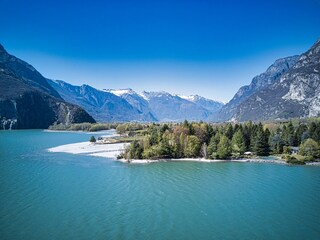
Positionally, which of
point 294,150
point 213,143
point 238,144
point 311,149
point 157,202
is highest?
point 213,143

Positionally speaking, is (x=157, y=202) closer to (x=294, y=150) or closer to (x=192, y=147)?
(x=192, y=147)

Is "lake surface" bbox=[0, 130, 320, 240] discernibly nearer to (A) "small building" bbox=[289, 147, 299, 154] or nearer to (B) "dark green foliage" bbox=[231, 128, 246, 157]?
(B) "dark green foliage" bbox=[231, 128, 246, 157]

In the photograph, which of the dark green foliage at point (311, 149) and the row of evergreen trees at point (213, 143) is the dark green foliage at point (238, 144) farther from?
the dark green foliage at point (311, 149)

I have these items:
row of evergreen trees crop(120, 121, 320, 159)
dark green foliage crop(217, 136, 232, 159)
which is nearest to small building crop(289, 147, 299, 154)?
row of evergreen trees crop(120, 121, 320, 159)

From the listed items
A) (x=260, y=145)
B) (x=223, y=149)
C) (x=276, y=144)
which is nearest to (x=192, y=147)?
(x=223, y=149)

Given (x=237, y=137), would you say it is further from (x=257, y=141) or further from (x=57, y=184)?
(x=57, y=184)

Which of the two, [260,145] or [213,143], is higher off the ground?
[213,143]

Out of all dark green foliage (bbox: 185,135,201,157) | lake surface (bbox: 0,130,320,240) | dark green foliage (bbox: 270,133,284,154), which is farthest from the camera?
dark green foliage (bbox: 270,133,284,154)
